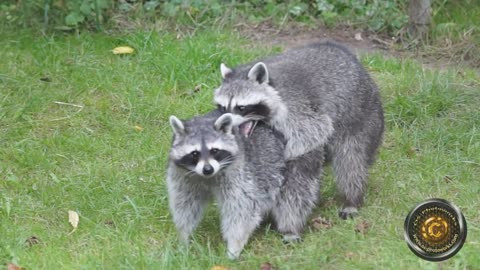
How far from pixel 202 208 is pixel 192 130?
47 centimetres

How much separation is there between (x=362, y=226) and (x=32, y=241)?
182 centimetres

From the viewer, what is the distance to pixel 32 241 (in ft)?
16.9

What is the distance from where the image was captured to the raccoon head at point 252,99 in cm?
538

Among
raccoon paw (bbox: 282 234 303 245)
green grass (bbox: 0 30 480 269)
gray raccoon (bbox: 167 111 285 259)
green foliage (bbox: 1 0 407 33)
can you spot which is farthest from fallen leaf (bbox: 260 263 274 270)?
green foliage (bbox: 1 0 407 33)

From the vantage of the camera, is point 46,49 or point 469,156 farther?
point 46,49

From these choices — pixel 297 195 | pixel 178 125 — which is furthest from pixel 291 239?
pixel 178 125

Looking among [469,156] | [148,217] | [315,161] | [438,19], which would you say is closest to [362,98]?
[315,161]

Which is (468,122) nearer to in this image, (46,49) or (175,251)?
(175,251)

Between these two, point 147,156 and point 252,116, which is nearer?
point 252,116

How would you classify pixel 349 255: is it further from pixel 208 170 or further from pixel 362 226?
pixel 208 170

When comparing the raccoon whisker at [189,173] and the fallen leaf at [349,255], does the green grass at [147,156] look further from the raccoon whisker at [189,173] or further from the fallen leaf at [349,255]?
the raccoon whisker at [189,173]

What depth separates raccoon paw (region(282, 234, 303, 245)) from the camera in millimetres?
5256

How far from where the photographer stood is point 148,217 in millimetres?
5496

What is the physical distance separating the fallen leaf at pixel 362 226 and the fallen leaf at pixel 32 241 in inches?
68.9
